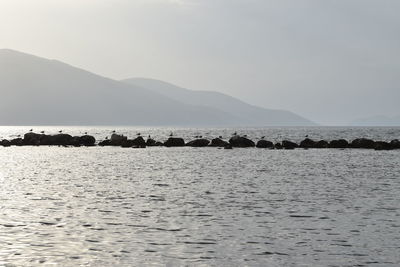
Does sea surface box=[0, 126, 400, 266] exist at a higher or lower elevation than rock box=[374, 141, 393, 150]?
lower

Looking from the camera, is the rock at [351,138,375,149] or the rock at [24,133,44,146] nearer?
the rock at [351,138,375,149]

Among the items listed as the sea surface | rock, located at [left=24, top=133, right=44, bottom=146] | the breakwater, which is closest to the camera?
the sea surface

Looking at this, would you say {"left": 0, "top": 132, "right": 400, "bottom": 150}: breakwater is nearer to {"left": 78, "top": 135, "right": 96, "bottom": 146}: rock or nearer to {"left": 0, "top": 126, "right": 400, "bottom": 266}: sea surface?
{"left": 78, "top": 135, "right": 96, "bottom": 146}: rock

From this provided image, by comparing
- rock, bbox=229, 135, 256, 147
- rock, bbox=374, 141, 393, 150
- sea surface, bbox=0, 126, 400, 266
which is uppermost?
rock, bbox=229, 135, 256, 147

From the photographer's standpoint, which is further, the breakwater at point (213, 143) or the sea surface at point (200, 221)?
the breakwater at point (213, 143)

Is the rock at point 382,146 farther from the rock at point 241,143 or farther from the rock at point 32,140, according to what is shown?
the rock at point 32,140

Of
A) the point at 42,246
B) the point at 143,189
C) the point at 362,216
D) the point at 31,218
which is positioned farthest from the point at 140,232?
the point at 143,189

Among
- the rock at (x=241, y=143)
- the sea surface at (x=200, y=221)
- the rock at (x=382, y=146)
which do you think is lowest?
the sea surface at (x=200, y=221)

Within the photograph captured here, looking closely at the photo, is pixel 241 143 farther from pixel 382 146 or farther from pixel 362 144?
pixel 382 146

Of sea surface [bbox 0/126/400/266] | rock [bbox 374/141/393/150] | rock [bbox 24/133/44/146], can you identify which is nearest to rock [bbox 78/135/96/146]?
rock [bbox 24/133/44/146]

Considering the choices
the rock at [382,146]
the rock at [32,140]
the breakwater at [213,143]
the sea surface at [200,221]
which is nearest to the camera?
the sea surface at [200,221]

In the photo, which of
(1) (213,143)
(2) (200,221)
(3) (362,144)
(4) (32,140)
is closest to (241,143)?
(1) (213,143)

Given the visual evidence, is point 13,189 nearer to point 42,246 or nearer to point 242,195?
point 242,195

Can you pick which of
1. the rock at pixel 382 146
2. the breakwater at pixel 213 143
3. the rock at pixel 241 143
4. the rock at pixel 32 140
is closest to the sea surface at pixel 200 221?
the rock at pixel 382 146
